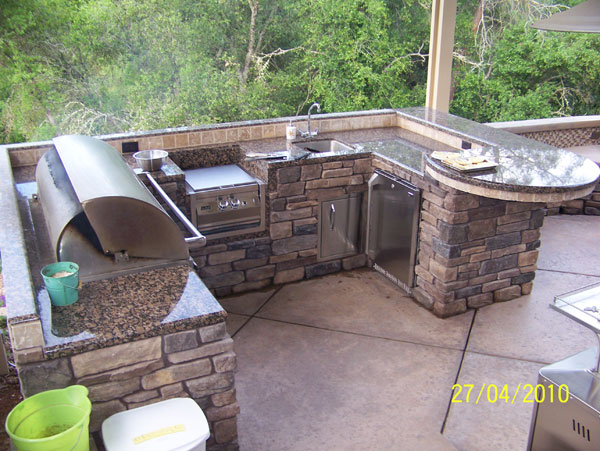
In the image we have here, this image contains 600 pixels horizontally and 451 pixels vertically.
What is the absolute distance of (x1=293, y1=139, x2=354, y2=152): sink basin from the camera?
16.7ft

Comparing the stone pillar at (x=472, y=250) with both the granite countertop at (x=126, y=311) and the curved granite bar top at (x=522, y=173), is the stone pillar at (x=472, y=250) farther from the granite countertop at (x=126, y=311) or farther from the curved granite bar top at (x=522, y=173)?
the granite countertop at (x=126, y=311)

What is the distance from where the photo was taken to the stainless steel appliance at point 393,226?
4352mm

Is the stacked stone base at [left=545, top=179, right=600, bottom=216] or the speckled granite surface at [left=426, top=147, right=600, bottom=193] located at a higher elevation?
the speckled granite surface at [left=426, top=147, right=600, bottom=193]

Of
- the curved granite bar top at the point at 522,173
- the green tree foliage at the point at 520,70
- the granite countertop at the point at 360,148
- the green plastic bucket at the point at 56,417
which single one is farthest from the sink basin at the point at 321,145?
the green tree foliage at the point at 520,70

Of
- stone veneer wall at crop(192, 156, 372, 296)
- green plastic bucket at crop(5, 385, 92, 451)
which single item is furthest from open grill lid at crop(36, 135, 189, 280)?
stone veneer wall at crop(192, 156, 372, 296)

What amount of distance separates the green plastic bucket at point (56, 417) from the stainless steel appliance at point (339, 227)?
2887 mm

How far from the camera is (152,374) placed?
7.93ft

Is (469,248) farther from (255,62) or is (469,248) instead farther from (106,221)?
(255,62)

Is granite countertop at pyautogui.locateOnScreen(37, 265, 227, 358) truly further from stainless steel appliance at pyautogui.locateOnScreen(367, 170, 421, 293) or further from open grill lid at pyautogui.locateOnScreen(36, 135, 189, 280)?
stainless steel appliance at pyautogui.locateOnScreen(367, 170, 421, 293)

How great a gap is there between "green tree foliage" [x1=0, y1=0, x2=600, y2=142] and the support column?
17.6 ft

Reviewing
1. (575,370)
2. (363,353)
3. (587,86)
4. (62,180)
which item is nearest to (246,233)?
(363,353)

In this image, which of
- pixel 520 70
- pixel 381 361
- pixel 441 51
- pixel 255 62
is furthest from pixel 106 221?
pixel 520 70

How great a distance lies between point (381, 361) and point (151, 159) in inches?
86.1
